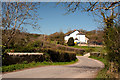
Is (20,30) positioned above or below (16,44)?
above

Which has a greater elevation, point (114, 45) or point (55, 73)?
point (114, 45)

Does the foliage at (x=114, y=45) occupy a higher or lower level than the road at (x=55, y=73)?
higher

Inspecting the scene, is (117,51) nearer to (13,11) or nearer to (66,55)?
(13,11)

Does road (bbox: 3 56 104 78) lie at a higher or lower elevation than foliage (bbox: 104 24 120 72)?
lower

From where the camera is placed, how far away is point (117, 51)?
455 cm

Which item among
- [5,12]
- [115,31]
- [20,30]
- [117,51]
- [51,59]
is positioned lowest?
[51,59]

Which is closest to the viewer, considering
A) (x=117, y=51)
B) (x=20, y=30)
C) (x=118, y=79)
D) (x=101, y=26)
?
(x=118, y=79)

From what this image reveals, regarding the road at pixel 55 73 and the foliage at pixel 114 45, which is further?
the road at pixel 55 73

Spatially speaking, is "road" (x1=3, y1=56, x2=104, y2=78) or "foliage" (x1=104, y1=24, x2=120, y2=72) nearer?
"foliage" (x1=104, y1=24, x2=120, y2=72)

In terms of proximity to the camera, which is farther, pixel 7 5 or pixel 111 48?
pixel 7 5

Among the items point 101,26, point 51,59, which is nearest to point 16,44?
point 51,59

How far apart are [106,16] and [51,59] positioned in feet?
33.6

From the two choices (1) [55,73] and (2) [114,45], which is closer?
(2) [114,45]

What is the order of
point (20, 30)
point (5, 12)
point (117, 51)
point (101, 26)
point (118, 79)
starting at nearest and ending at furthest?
point (118, 79), point (117, 51), point (101, 26), point (5, 12), point (20, 30)
